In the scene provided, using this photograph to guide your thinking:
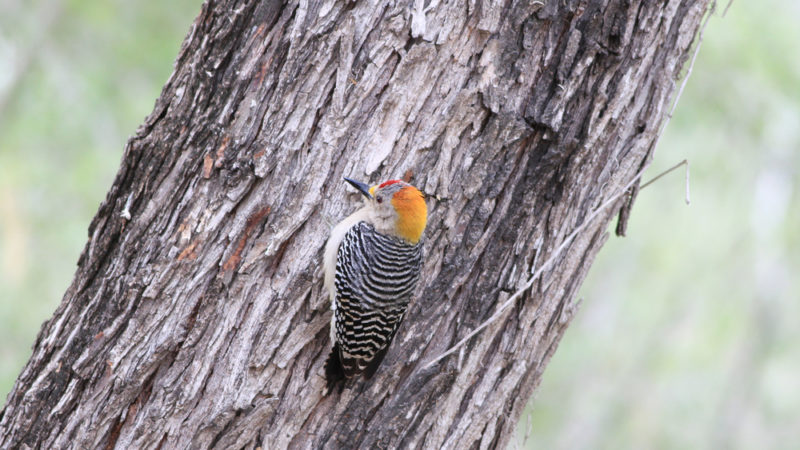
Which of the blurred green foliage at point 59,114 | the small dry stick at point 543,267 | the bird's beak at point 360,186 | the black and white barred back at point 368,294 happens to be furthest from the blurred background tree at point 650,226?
the bird's beak at point 360,186

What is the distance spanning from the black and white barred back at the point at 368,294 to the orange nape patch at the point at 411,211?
0.08m

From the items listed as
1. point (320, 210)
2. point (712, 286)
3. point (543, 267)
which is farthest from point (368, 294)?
point (712, 286)

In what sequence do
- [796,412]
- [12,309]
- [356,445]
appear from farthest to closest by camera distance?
[796,412] < [12,309] < [356,445]

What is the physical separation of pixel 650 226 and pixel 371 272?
1434cm

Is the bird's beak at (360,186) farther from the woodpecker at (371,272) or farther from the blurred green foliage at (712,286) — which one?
the blurred green foliage at (712,286)

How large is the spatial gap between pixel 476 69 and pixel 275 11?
1011mm

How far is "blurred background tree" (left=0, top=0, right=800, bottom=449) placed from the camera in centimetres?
895

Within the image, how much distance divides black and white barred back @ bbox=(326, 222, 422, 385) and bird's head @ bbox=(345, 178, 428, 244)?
0.21 ft

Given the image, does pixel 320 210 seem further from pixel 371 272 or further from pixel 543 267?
pixel 543 267

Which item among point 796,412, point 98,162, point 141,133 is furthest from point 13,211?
point 796,412

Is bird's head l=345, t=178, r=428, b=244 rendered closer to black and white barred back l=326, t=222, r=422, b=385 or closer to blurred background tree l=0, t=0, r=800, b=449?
black and white barred back l=326, t=222, r=422, b=385

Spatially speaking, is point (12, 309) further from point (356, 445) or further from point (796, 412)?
point (796, 412)

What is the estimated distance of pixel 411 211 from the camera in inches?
141

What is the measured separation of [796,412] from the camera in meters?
15.4
